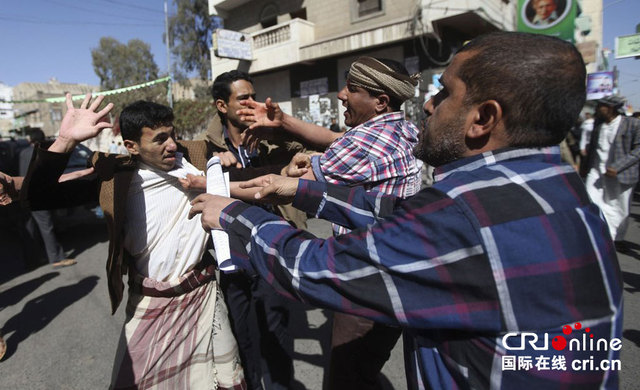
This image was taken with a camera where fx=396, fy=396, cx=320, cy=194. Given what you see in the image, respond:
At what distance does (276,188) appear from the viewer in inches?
56.9

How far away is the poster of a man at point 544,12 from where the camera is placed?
809 centimetres

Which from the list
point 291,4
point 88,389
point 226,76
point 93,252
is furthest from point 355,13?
point 88,389

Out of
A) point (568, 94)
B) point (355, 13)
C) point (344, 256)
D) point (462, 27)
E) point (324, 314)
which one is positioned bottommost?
point (324, 314)

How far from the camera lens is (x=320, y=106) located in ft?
46.7

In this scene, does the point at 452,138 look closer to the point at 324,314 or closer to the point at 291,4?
the point at 324,314

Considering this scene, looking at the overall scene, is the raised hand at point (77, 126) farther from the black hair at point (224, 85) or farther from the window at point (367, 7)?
the window at point (367, 7)

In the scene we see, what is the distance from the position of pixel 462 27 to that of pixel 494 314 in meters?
12.9

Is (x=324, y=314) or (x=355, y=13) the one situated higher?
(x=355, y=13)

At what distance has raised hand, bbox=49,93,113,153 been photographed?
160 centimetres

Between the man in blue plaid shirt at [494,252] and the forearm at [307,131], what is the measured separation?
3.24 feet

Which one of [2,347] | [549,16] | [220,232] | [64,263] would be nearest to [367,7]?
[549,16]

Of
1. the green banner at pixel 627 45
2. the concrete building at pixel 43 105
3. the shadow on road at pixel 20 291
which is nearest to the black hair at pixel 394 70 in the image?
the shadow on road at pixel 20 291

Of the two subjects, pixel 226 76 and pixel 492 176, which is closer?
pixel 492 176

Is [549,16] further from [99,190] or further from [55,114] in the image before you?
[55,114]
